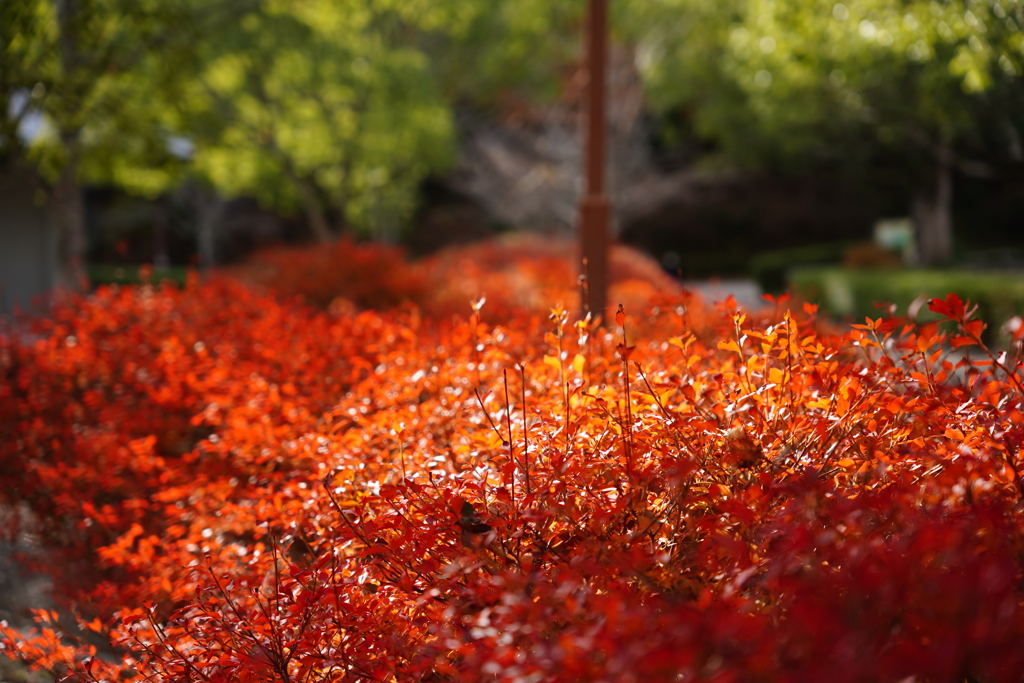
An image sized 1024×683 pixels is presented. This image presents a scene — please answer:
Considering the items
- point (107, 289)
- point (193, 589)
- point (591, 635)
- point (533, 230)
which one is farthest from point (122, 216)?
point (591, 635)

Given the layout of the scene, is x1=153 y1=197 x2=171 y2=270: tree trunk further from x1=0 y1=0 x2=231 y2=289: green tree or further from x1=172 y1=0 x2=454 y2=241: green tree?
x1=0 y1=0 x2=231 y2=289: green tree

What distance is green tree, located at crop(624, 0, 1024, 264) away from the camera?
6789 millimetres

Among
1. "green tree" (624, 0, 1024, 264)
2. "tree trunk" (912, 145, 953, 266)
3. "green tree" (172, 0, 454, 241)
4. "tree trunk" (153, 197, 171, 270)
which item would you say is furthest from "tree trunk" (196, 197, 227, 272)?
"tree trunk" (912, 145, 953, 266)

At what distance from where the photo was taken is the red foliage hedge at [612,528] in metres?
1.67

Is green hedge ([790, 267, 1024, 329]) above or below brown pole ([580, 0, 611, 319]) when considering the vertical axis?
below

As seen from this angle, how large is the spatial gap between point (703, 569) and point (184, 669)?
1822mm

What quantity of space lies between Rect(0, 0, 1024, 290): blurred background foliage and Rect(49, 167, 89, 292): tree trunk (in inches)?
1.3

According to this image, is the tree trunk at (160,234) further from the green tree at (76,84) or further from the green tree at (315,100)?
the green tree at (76,84)

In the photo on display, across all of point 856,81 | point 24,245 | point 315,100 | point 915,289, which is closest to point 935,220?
point 915,289

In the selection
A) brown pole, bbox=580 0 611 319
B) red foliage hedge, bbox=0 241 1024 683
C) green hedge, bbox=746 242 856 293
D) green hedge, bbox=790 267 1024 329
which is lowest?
green hedge, bbox=746 242 856 293

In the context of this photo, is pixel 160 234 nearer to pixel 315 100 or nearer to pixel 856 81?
pixel 315 100


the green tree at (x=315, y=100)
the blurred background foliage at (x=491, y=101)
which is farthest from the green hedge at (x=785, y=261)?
the green tree at (x=315, y=100)

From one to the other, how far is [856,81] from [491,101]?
1949 centimetres

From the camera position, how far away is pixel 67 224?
11.0 m
